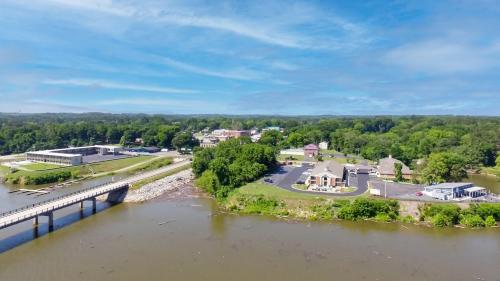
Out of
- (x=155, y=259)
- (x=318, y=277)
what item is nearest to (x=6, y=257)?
(x=155, y=259)

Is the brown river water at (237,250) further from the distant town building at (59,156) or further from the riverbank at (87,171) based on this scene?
the distant town building at (59,156)

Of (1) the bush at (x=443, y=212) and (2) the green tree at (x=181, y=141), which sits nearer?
(1) the bush at (x=443, y=212)

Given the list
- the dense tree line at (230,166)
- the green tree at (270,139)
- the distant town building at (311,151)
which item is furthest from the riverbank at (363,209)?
the green tree at (270,139)

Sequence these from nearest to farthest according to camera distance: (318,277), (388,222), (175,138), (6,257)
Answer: (318,277) < (6,257) < (388,222) < (175,138)

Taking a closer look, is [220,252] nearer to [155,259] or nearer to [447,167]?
[155,259]

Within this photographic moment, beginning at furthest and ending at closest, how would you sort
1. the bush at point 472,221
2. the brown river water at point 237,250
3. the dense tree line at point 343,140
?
the dense tree line at point 343,140 → the bush at point 472,221 → the brown river water at point 237,250

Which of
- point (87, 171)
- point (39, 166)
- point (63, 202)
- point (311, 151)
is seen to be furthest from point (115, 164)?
point (311, 151)
